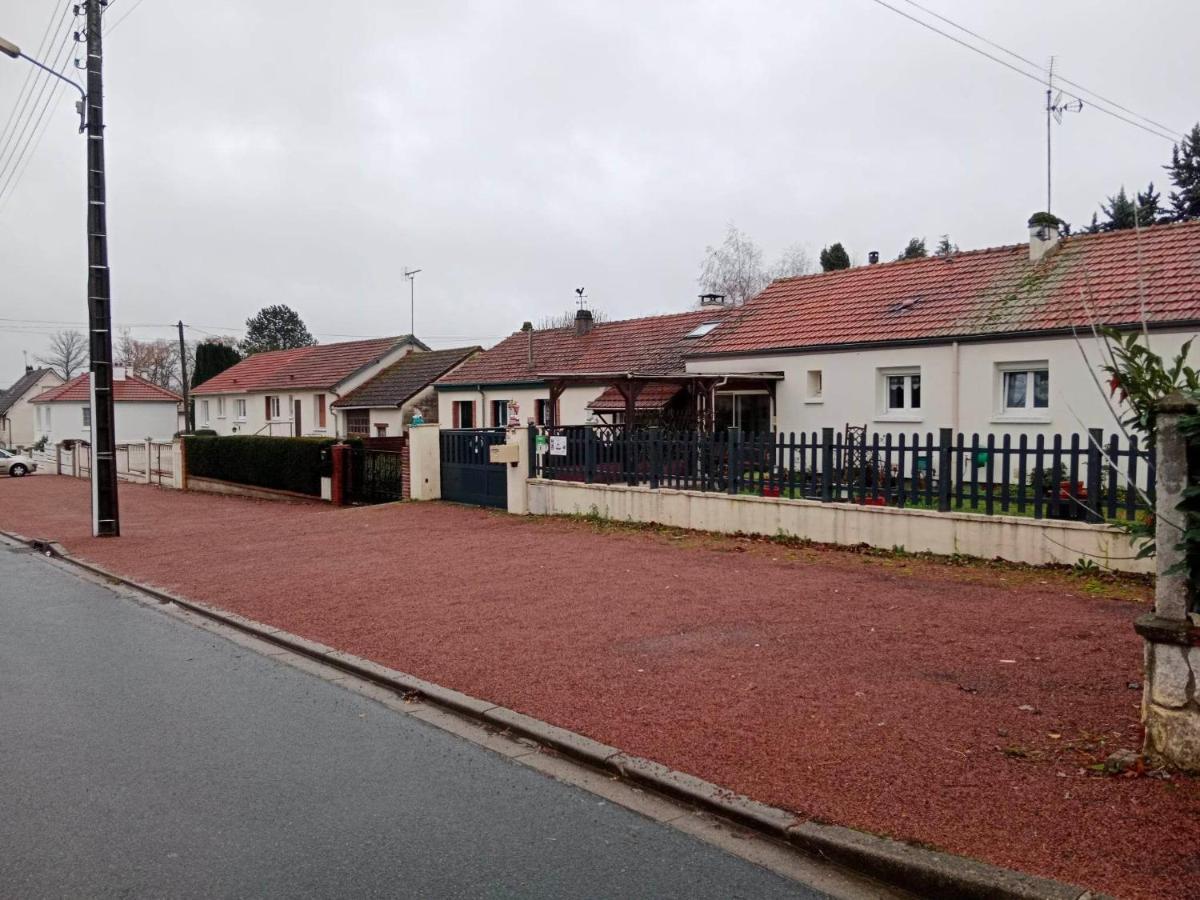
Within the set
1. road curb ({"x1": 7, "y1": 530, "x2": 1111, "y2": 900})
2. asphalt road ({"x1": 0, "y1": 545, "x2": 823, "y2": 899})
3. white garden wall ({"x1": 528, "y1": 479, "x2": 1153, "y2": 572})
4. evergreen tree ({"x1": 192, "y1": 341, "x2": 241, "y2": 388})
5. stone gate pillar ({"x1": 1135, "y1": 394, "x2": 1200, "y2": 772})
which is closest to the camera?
road curb ({"x1": 7, "y1": 530, "x2": 1111, "y2": 900})

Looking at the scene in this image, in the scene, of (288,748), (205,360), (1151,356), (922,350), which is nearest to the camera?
(1151,356)

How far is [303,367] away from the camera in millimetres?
46812

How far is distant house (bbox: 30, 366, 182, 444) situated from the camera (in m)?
59.4

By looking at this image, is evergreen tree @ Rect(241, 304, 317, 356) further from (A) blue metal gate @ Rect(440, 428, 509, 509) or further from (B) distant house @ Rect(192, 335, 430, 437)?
(A) blue metal gate @ Rect(440, 428, 509, 509)

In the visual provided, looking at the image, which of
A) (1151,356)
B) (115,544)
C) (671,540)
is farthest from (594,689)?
(115,544)

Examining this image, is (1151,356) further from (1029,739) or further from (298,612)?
(298,612)

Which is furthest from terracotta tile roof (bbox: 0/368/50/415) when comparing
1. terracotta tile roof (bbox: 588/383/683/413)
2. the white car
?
terracotta tile roof (bbox: 588/383/683/413)

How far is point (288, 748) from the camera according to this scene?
18.7 ft

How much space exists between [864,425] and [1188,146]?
35.2m

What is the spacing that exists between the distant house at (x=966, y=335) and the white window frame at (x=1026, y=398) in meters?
0.02

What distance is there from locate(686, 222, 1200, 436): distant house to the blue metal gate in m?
7.24

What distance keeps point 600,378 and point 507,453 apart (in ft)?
10.7

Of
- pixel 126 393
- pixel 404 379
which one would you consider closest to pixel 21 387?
pixel 126 393

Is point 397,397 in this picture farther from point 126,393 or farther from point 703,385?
point 126,393
